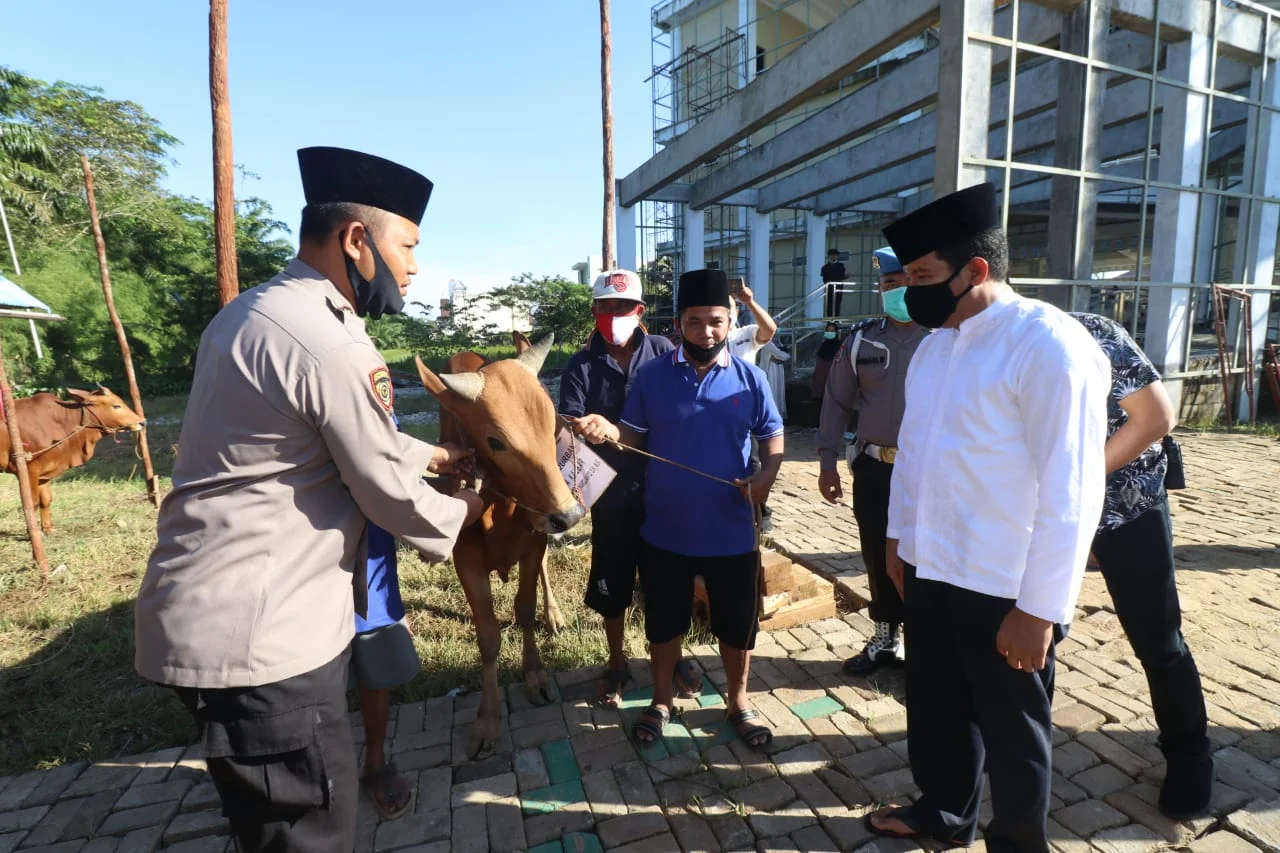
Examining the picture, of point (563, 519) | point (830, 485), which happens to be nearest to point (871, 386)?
point (830, 485)

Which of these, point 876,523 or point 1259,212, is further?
point 1259,212

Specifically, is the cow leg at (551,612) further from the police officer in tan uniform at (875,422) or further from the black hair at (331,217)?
the black hair at (331,217)

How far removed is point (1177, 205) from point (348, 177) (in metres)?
12.4

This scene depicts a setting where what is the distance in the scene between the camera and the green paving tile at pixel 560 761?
3.09 meters

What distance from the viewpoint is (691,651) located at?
4.17 meters

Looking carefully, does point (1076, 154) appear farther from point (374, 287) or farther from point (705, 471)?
point (374, 287)

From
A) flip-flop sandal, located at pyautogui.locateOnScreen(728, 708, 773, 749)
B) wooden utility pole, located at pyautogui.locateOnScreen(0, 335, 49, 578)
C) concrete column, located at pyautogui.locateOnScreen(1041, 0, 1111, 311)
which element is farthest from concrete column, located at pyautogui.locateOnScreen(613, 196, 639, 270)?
flip-flop sandal, located at pyautogui.locateOnScreen(728, 708, 773, 749)

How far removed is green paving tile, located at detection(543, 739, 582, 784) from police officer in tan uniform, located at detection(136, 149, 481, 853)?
1332 millimetres

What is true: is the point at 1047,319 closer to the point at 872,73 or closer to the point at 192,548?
the point at 192,548

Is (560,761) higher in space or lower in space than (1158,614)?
lower

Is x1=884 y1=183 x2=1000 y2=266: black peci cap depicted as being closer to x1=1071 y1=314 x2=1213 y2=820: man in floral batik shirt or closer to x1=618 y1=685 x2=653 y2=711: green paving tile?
x1=1071 y1=314 x2=1213 y2=820: man in floral batik shirt

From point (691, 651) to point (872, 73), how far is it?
20.5 meters

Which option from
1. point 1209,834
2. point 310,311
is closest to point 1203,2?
point 1209,834

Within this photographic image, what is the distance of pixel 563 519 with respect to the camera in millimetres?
2838
